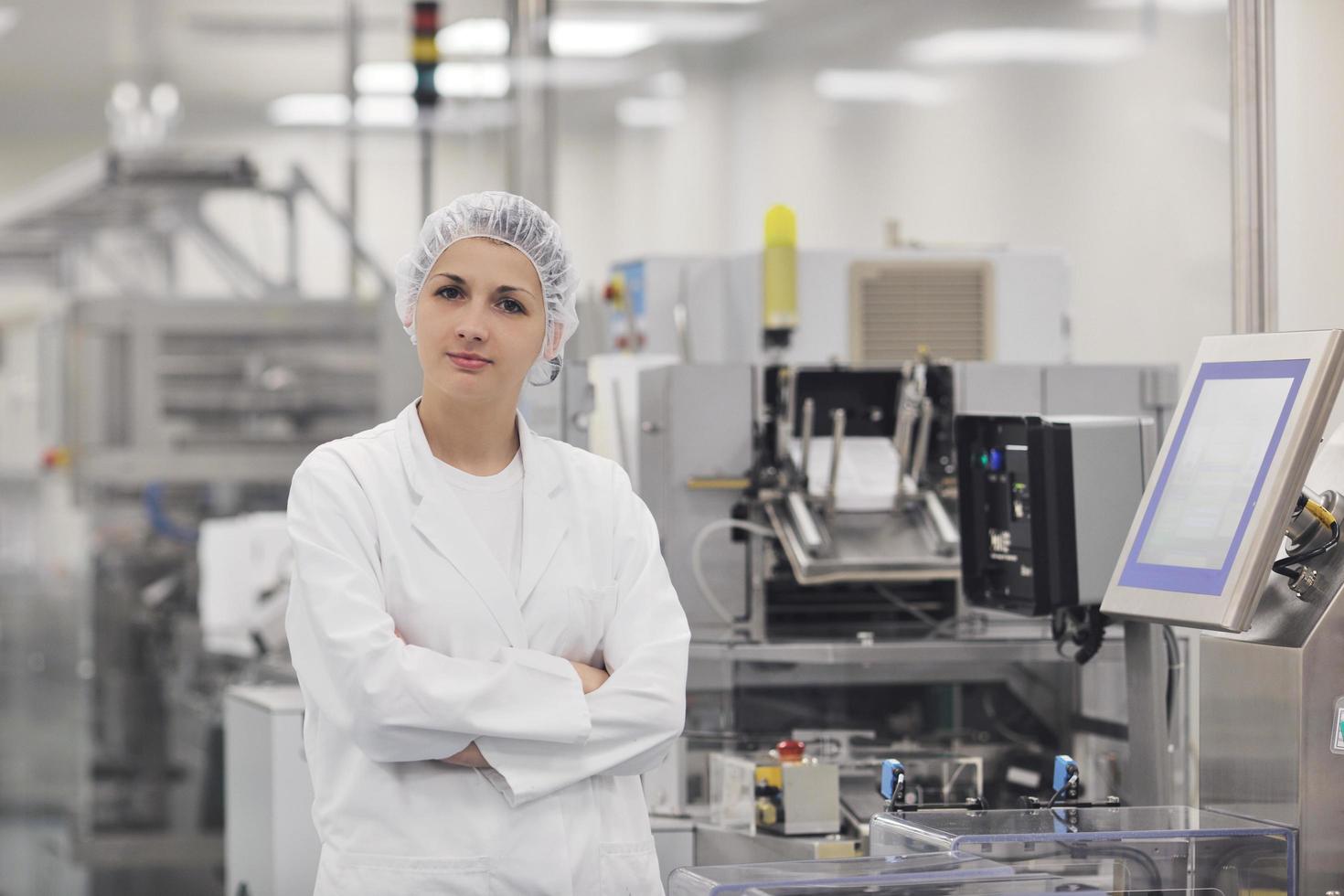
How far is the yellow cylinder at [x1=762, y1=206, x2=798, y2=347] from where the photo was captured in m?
3.91

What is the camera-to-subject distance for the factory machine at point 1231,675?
73.1 inches

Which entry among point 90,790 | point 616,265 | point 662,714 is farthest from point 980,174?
point 662,714

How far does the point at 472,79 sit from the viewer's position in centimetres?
844

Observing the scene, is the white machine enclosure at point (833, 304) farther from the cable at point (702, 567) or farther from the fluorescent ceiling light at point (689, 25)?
the fluorescent ceiling light at point (689, 25)

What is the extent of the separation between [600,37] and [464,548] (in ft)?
22.6

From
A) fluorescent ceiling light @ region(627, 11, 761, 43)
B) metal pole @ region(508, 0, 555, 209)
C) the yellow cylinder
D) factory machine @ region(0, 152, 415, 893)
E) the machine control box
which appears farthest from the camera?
fluorescent ceiling light @ region(627, 11, 761, 43)

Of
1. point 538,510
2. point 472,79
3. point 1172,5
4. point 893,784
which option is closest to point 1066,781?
point 893,784

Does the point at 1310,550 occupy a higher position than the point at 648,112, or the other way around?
the point at 648,112

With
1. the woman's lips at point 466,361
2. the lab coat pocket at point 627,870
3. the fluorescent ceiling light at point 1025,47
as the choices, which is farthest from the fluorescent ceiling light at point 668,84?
the lab coat pocket at point 627,870

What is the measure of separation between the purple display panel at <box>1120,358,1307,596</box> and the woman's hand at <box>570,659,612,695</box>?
0.76 metres

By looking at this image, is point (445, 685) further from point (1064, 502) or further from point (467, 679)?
point (1064, 502)

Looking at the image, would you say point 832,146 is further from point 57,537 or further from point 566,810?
point 566,810

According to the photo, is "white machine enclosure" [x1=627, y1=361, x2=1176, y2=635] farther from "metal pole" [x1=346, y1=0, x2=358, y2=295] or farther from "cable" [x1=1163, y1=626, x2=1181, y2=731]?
"metal pole" [x1=346, y1=0, x2=358, y2=295]

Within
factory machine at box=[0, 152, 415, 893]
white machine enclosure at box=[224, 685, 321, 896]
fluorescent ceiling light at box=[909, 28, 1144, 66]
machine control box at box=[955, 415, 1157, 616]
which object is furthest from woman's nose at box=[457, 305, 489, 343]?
factory machine at box=[0, 152, 415, 893]
